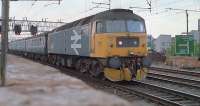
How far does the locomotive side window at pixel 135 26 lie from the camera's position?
18.6 m

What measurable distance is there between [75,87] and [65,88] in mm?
551

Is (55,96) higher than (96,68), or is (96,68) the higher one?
(96,68)

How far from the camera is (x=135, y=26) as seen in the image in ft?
61.5

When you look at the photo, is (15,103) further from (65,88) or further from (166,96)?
(166,96)

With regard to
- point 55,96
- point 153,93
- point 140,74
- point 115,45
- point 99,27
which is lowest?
point 153,93

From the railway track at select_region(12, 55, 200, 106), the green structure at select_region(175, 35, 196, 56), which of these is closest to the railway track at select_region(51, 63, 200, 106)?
the railway track at select_region(12, 55, 200, 106)

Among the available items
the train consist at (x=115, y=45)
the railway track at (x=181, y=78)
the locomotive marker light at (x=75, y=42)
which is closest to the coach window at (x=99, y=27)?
the train consist at (x=115, y=45)

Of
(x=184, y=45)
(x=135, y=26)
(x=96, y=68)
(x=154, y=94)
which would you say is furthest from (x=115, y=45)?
(x=184, y=45)

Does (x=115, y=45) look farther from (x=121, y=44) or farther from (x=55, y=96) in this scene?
(x=55, y=96)

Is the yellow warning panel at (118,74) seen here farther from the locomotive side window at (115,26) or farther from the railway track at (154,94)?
the locomotive side window at (115,26)

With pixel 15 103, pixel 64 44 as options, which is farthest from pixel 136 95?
pixel 64 44

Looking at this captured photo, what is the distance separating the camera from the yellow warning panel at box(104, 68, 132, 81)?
17.7 m

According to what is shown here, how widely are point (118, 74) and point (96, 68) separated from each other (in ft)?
6.58

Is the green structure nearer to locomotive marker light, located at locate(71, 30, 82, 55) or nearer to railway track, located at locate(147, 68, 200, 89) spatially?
railway track, located at locate(147, 68, 200, 89)
